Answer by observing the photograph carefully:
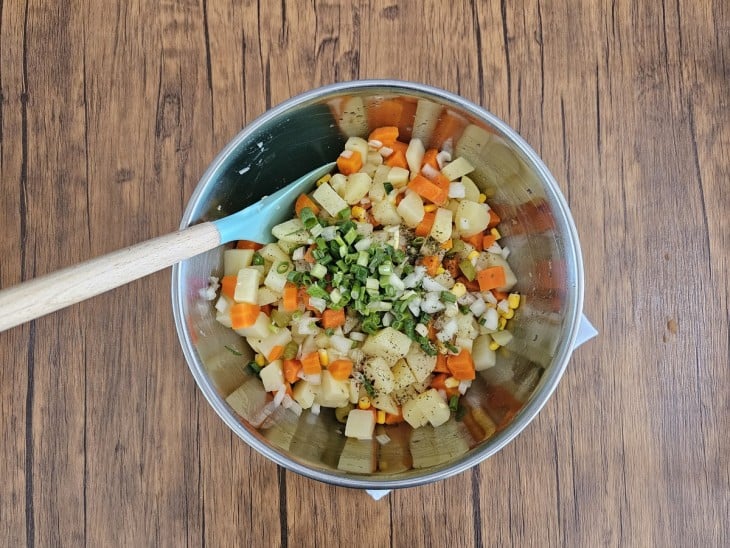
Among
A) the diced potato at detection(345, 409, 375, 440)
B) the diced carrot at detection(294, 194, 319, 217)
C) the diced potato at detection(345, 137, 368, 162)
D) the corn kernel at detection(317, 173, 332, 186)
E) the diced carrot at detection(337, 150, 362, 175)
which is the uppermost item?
the diced potato at detection(345, 137, 368, 162)

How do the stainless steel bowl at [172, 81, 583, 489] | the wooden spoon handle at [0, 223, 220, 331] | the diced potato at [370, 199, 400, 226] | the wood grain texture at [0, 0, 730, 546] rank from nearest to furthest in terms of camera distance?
1. the wooden spoon handle at [0, 223, 220, 331]
2. the stainless steel bowl at [172, 81, 583, 489]
3. the diced potato at [370, 199, 400, 226]
4. the wood grain texture at [0, 0, 730, 546]

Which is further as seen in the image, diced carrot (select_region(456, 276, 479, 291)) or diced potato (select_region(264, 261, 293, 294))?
diced carrot (select_region(456, 276, 479, 291))

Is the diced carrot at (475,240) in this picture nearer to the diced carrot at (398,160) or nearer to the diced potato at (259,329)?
the diced carrot at (398,160)

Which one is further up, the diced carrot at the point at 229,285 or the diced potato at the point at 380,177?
the diced potato at the point at 380,177

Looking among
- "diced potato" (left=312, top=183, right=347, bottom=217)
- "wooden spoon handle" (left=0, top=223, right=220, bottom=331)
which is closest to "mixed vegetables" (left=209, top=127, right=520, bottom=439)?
"diced potato" (left=312, top=183, right=347, bottom=217)

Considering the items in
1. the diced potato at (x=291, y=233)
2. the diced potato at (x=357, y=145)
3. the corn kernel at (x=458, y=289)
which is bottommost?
the corn kernel at (x=458, y=289)

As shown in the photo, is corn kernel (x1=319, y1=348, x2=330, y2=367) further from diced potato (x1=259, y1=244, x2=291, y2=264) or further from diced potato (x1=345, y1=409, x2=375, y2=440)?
Answer: diced potato (x1=259, y1=244, x2=291, y2=264)

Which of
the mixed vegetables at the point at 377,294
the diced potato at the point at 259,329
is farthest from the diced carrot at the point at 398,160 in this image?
the diced potato at the point at 259,329
